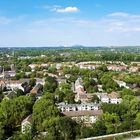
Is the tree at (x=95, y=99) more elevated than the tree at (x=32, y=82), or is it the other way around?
the tree at (x=95, y=99)

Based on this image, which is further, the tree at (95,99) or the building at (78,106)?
the tree at (95,99)

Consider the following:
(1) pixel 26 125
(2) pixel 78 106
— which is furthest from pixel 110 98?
(1) pixel 26 125

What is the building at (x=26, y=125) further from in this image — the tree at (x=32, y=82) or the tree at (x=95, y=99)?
the tree at (x=32, y=82)

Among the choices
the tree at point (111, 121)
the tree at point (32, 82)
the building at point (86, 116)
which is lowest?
the tree at point (32, 82)

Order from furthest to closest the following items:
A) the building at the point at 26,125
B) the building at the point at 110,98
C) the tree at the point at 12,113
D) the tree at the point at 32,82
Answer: the tree at the point at 32,82 < the building at the point at 110,98 < the tree at the point at 12,113 < the building at the point at 26,125

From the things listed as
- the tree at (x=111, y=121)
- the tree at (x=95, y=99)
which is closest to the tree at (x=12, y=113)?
the tree at (x=111, y=121)

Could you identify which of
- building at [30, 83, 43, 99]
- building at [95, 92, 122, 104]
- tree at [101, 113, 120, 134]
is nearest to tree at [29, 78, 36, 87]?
building at [30, 83, 43, 99]

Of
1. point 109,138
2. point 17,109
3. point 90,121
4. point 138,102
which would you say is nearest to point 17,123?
point 17,109

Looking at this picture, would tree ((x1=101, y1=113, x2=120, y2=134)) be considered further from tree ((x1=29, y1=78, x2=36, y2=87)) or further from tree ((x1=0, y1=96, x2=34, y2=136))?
tree ((x1=29, y1=78, x2=36, y2=87))

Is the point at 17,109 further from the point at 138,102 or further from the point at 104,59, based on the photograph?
the point at 104,59

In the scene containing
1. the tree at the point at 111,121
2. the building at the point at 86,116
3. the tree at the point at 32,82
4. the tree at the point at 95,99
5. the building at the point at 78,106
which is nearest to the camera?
the tree at the point at 111,121
